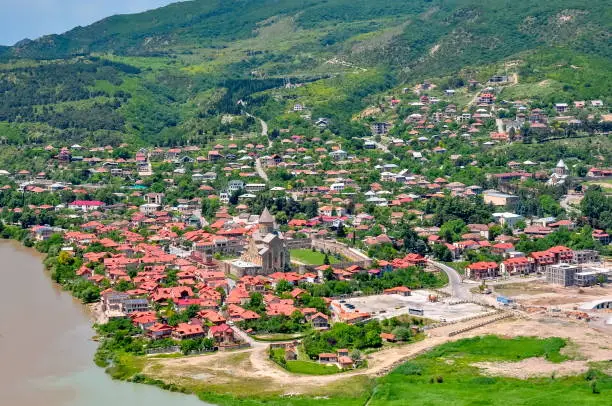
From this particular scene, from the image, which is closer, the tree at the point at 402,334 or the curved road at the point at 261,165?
the tree at the point at 402,334

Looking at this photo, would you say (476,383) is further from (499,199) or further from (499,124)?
(499,124)

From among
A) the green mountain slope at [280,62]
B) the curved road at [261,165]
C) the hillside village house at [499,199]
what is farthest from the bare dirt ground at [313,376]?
the green mountain slope at [280,62]

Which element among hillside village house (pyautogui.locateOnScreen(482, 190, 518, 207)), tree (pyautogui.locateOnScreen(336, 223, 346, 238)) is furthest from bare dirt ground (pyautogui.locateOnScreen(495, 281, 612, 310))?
hillside village house (pyautogui.locateOnScreen(482, 190, 518, 207))

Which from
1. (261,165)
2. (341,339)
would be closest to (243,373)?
(341,339)

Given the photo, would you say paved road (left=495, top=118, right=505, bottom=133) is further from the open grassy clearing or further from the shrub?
the shrub

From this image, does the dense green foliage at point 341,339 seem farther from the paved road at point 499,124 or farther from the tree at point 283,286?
the paved road at point 499,124
